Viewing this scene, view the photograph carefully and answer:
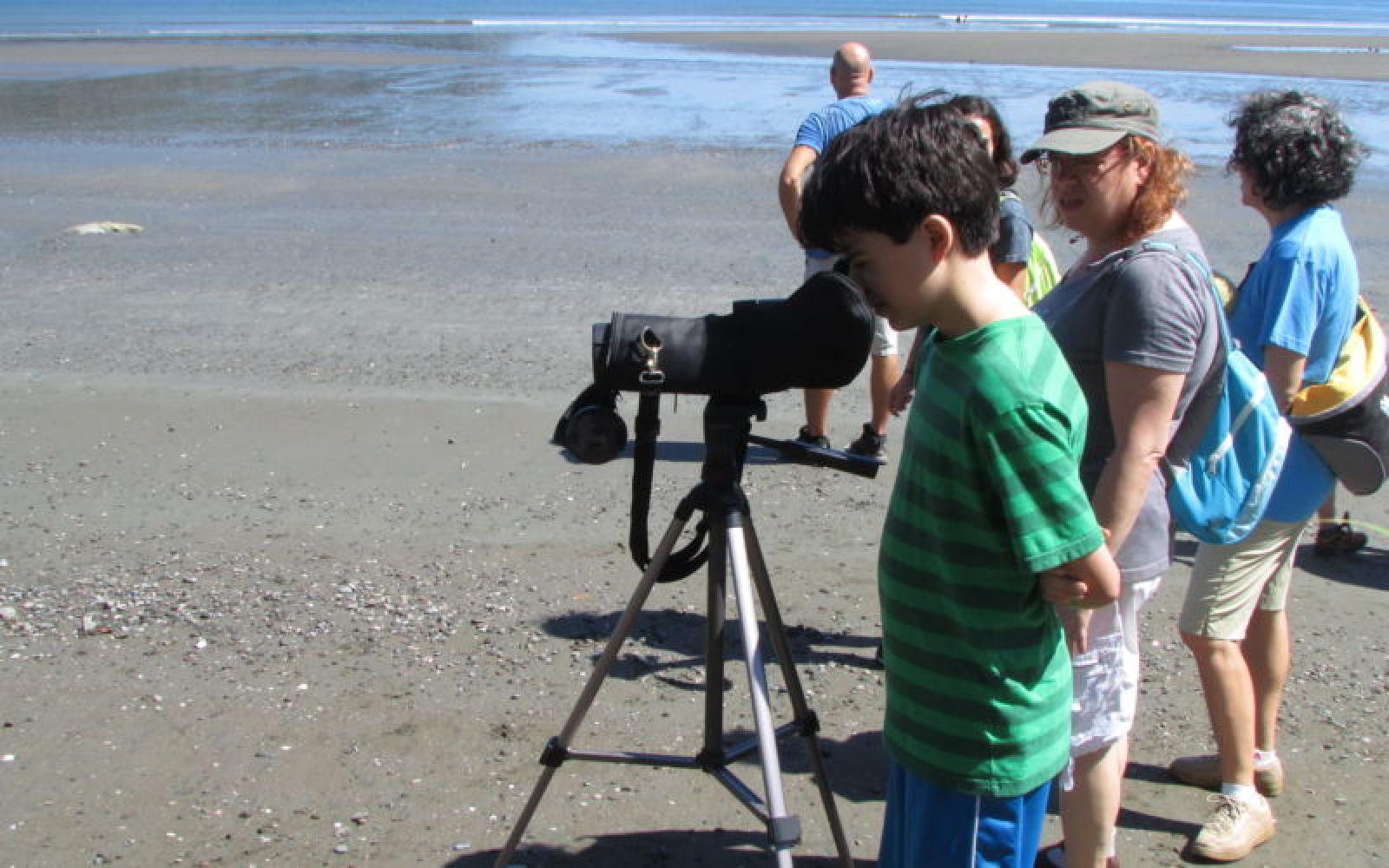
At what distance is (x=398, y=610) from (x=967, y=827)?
2.65 meters

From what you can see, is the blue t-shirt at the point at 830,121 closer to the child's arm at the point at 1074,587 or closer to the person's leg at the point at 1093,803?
the person's leg at the point at 1093,803

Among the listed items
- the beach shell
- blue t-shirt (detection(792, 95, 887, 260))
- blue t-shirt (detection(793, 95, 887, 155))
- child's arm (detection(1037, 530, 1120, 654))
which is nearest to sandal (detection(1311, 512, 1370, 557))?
blue t-shirt (detection(792, 95, 887, 260))

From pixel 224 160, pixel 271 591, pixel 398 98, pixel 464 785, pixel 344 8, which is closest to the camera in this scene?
pixel 464 785

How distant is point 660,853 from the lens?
3.23 meters

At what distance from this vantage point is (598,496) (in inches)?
213

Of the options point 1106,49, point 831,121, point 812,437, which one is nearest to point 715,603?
point 812,437

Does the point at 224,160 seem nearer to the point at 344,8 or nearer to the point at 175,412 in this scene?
the point at 175,412

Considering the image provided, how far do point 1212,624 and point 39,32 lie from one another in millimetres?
46914

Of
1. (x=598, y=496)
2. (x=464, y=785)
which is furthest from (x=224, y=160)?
(x=464, y=785)

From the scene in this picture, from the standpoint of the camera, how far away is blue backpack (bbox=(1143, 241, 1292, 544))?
2.75 metres

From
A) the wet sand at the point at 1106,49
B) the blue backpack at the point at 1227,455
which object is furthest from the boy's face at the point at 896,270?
the wet sand at the point at 1106,49

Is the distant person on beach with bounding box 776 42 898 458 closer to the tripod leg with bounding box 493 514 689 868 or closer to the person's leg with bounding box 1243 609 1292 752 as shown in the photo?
the person's leg with bounding box 1243 609 1292 752

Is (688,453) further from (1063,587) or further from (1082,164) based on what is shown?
(1063,587)

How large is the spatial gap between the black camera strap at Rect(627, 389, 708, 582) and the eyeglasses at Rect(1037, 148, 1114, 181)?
891 millimetres
